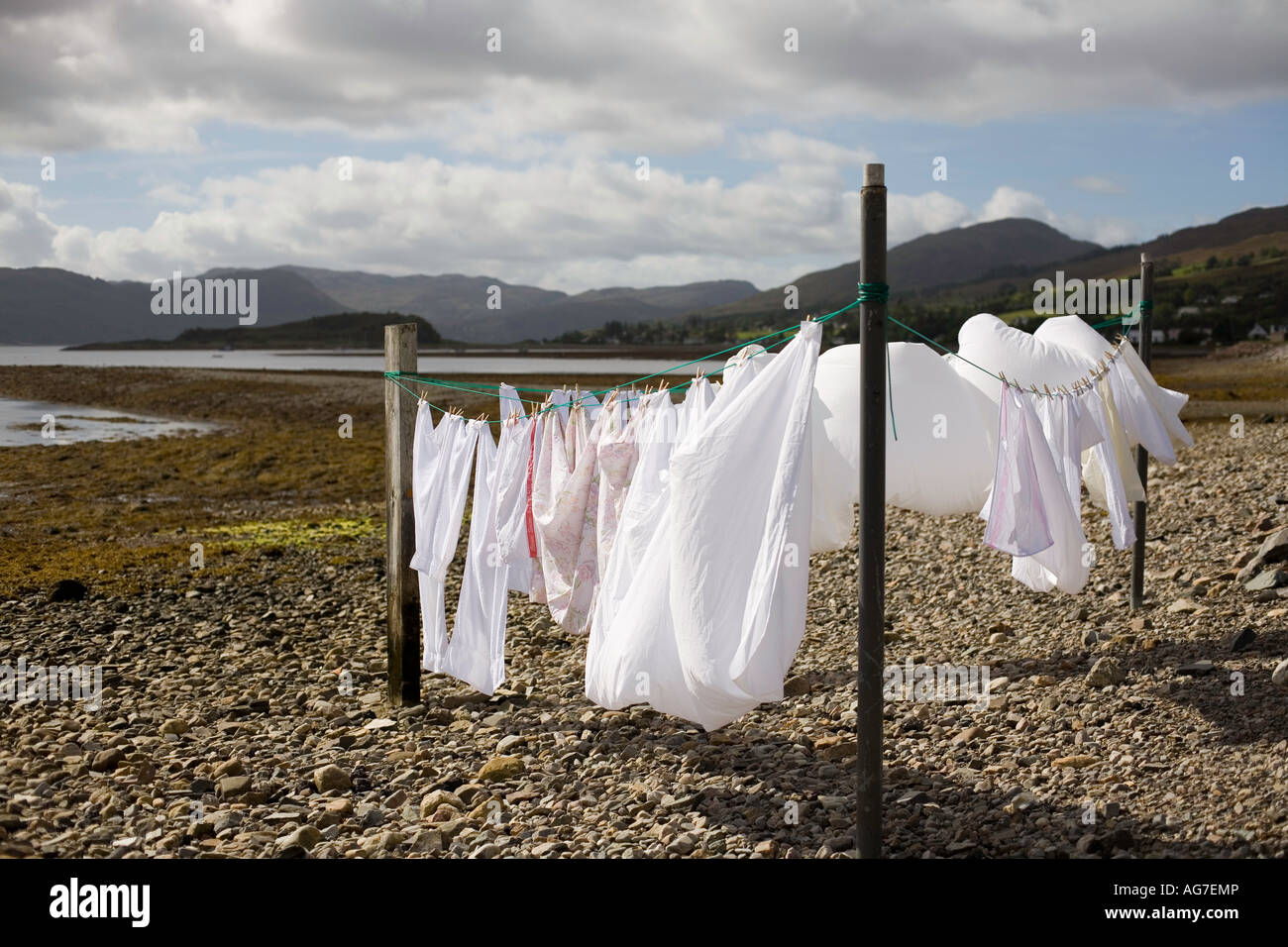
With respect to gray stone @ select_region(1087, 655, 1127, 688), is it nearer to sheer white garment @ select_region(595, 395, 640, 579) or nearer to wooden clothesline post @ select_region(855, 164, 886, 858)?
wooden clothesline post @ select_region(855, 164, 886, 858)

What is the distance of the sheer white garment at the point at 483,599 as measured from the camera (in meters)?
7.82

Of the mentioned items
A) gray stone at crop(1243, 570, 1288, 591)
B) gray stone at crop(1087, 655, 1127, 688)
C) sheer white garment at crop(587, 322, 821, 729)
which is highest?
sheer white garment at crop(587, 322, 821, 729)

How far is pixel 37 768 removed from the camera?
302 inches

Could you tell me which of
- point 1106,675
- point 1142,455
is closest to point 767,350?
point 1106,675

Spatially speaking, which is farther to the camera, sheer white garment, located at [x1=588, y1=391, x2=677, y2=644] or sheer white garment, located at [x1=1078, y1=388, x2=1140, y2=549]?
sheer white garment, located at [x1=1078, y1=388, x2=1140, y2=549]

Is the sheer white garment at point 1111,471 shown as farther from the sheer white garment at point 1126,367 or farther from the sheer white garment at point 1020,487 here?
the sheer white garment at point 1020,487

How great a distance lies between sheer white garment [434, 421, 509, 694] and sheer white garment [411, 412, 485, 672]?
14 cm

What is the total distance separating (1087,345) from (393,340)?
5639mm

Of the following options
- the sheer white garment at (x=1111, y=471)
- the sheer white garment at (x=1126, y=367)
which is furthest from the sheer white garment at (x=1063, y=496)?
the sheer white garment at (x=1126, y=367)

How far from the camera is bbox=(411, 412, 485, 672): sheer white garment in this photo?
26.5 feet

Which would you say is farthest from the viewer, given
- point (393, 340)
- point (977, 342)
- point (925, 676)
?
point (925, 676)

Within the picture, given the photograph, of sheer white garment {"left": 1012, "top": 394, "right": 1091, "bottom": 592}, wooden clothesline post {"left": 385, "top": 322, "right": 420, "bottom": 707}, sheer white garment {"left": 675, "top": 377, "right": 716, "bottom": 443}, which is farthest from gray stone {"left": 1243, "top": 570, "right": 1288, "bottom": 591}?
wooden clothesline post {"left": 385, "top": 322, "right": 420, "bottom": 707}
